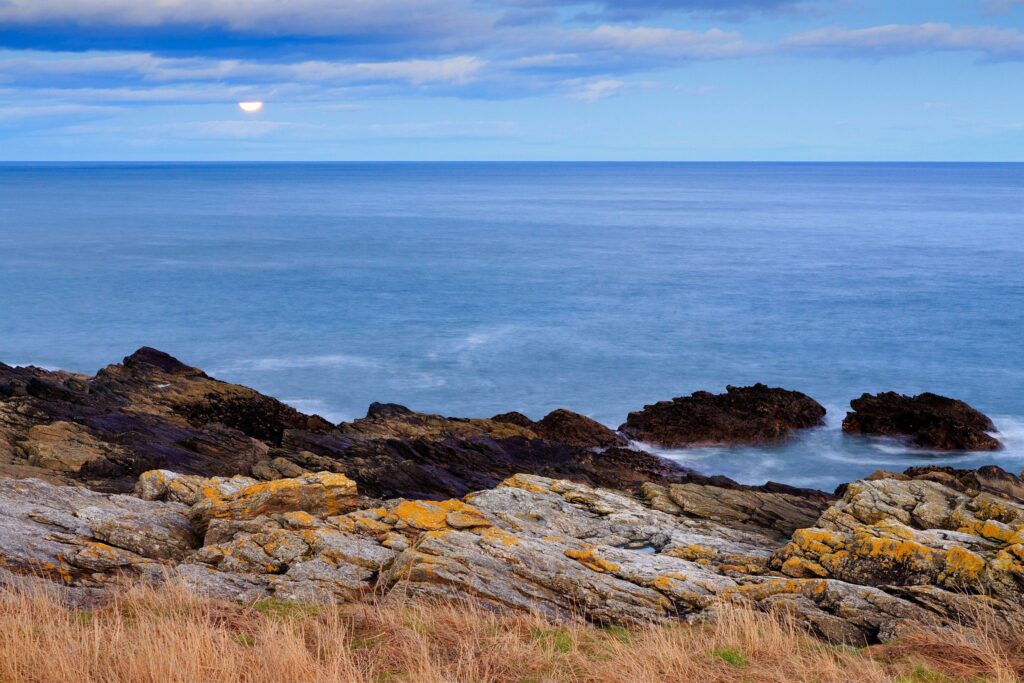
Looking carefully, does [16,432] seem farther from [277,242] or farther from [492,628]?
[277,242]

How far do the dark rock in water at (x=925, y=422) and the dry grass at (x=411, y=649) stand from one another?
24725mm

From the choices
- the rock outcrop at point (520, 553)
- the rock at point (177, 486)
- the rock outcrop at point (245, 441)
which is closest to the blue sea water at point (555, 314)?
the rock outcrop at point (245, 441)

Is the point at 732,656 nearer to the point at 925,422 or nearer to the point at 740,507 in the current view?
the point at 740,507

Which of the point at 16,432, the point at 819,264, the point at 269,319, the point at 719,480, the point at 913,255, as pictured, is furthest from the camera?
the point at 913,255

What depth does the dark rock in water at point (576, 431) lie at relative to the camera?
32.7m

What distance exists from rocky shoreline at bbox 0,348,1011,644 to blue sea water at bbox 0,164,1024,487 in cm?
1363

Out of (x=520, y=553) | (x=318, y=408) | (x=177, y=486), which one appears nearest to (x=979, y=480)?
(x=520, y=553)

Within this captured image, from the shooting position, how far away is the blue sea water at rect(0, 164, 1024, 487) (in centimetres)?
4328

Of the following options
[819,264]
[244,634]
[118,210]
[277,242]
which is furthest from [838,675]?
[118,210]

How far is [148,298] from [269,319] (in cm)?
1333

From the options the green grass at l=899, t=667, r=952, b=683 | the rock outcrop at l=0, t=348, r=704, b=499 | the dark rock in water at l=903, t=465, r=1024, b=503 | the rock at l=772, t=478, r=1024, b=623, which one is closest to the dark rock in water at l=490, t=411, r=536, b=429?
the rock outcrop at l=0, t=348, r=704, b=499

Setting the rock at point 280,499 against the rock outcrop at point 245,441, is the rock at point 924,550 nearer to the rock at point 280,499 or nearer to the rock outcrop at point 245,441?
the rock at point 280,499

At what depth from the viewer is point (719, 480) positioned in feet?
80.9

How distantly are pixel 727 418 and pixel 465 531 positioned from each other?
74.9 feet
